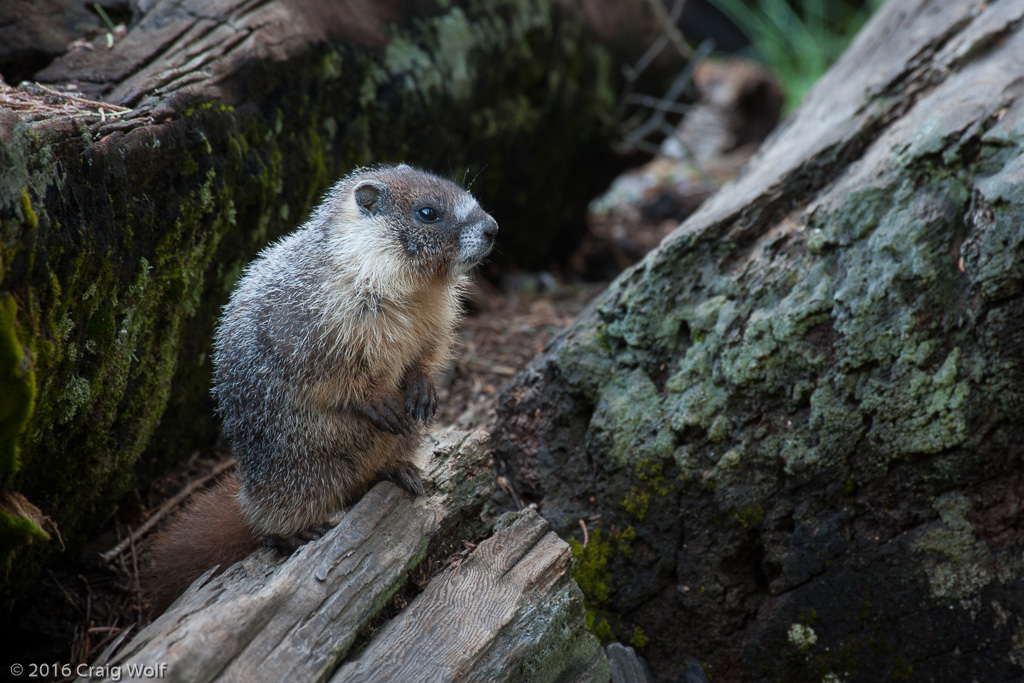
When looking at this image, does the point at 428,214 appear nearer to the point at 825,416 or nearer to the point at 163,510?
the point at 825,416

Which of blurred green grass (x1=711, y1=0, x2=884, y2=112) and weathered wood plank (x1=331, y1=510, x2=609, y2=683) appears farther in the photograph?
blurred green grass (x1=711, y1=0, x2=884, y2=112)

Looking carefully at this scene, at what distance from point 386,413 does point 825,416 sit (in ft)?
7.34

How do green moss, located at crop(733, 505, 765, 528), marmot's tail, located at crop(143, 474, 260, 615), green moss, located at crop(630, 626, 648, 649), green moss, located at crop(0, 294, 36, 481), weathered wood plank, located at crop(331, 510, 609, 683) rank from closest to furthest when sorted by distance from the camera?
1. green moss, located at crop(0, 294, 36, 481)
2. weathered wood plank, located at crop(331, 510, 609, 683)
3. marmot's tail, located at crop(143, 474, 260, 615)
4. green moss, located at crop(733, 505, 765, 528)
5. green moss, located at crop(630, 626, 648, 649)

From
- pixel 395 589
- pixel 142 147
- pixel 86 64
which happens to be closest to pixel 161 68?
pixel 86 64

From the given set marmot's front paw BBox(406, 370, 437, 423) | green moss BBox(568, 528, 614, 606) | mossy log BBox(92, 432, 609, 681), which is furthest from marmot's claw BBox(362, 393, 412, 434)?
green moss BBox(568, 528, 614, 606)

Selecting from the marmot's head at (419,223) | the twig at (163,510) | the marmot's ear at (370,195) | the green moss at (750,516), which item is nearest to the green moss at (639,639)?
the green moss at (750,516)

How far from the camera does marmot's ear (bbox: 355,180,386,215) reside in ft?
14.3

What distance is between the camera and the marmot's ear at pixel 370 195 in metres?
4.37

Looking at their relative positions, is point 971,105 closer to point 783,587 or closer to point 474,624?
point 783,587

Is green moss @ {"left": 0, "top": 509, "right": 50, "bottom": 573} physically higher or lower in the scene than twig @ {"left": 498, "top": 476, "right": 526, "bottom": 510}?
higher

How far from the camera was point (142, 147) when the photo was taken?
156 inches

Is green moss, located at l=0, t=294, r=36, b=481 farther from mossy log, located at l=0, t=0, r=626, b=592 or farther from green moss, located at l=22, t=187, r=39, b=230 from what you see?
green moss, located at l=22, t=187, r=39, b=230

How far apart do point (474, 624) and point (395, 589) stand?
15.0 inches

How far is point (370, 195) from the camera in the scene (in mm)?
4379
